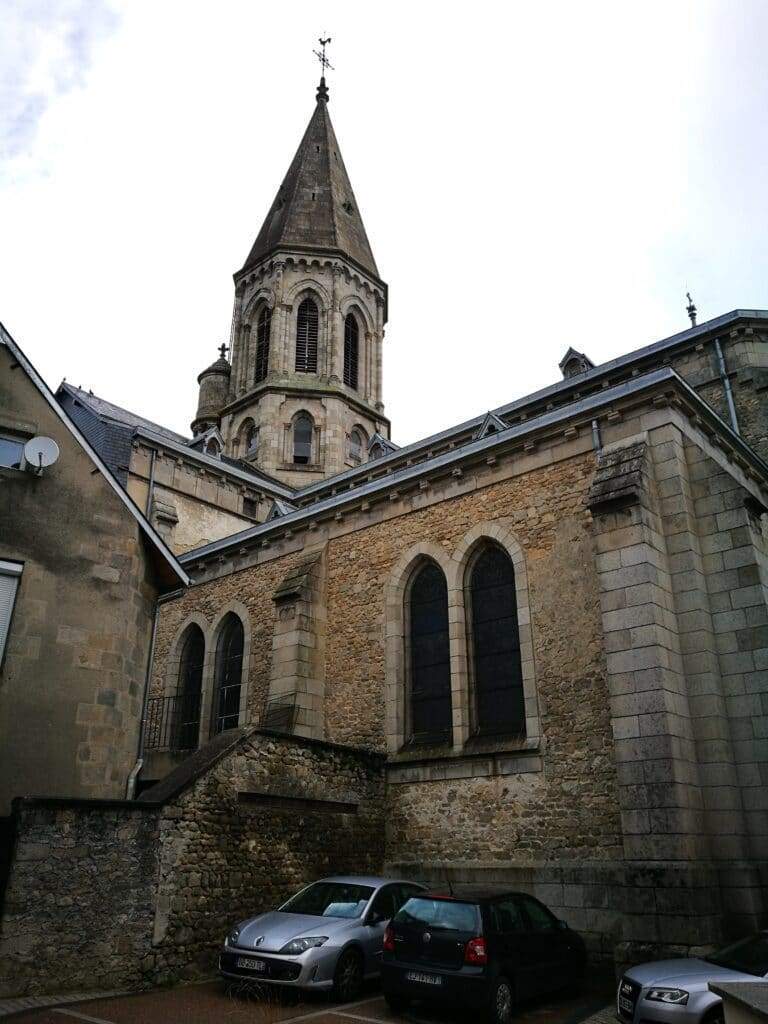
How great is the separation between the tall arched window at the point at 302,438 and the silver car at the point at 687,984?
27.5 m

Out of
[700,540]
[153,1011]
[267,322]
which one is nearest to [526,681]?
[700,540]

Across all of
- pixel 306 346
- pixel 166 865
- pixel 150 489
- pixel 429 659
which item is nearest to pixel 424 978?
pixel 166 865

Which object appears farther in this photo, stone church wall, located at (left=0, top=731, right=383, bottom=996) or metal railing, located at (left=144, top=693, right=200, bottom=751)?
metal railing, located at (left=144, top=693, right=200, bottom=751)

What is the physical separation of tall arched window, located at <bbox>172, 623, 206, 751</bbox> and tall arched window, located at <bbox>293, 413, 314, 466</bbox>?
15.4 m

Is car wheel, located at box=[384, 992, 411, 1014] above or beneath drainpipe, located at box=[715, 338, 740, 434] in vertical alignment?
beneath

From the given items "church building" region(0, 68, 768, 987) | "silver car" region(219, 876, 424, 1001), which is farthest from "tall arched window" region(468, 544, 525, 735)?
"silver car" region(219, 876, 424, 1001)

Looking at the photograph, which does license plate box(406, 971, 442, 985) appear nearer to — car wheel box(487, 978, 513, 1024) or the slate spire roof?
car wheel box(487, 978, 513, 1024)

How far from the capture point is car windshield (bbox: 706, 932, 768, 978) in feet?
22.6

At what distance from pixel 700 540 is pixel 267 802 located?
7.22 metres

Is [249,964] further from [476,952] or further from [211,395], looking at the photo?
[211,395]

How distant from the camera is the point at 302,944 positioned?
8.62 m

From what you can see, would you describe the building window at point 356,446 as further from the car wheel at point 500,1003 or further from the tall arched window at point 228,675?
the car wheel at point 500,1003

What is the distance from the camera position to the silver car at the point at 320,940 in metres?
8.48

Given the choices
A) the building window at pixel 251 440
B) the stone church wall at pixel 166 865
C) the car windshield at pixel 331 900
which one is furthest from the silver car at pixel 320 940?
the building window at pixel 251 440
